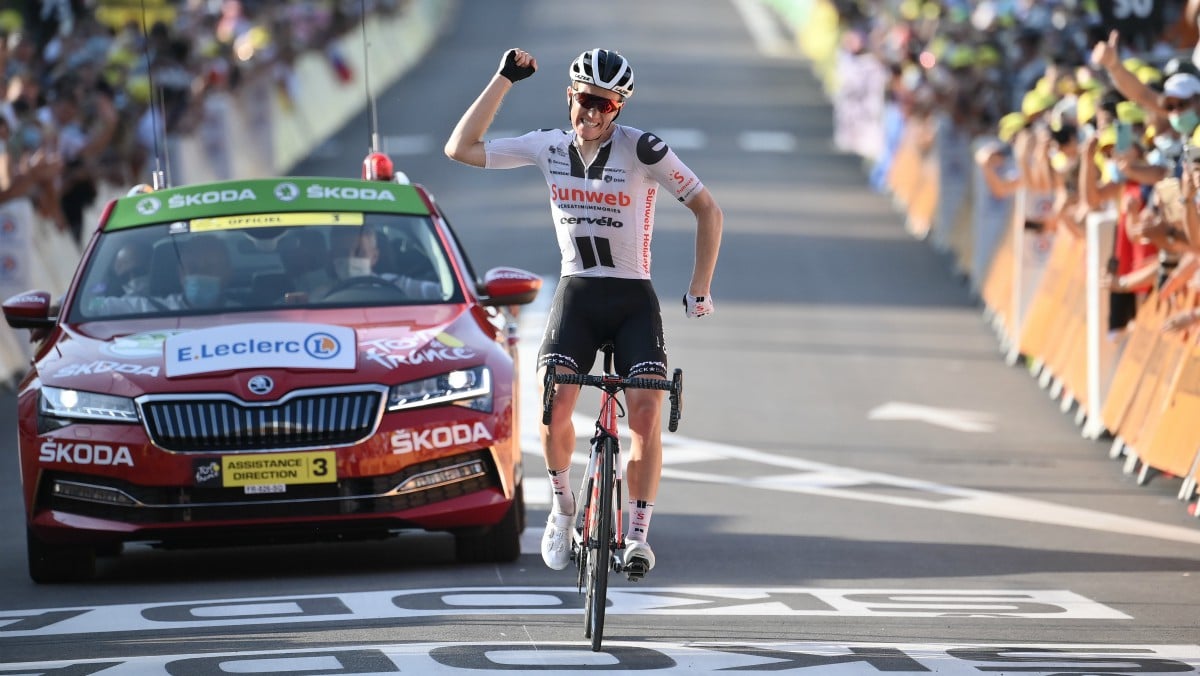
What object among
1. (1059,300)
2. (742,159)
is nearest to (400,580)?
(1059,300)

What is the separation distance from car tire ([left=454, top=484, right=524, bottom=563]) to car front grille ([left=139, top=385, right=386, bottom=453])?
0.83m

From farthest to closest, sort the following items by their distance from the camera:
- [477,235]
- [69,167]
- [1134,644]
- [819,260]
Answer: [477,235] < [819,260] < [69,167] < [1134,644]

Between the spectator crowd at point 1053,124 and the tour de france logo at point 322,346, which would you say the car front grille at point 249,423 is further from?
the spectator crowd at point 1053,124

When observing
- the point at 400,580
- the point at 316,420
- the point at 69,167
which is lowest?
the point at 400,580

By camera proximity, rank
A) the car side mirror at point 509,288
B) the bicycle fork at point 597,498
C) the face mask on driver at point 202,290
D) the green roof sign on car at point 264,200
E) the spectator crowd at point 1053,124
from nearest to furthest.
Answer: the bicycle fork at point 597,498 → the car side mirror at point 509,288 → the face mask on driver at point 202,290 → the green roof sign on car at point 264,200 → the spectator crowd at point 1053,124

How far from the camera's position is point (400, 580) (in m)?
10.5

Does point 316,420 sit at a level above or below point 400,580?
above

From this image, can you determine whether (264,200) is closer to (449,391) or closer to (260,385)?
(260,385)

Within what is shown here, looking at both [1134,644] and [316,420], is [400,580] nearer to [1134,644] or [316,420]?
[316,420]

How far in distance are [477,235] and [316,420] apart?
735 inches

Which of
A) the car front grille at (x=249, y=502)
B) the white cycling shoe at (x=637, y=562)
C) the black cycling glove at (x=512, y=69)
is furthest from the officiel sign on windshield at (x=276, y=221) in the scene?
the white cycling shoe at (x=637, y=562)

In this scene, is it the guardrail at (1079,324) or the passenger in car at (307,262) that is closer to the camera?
the passenger in car at (307,262)

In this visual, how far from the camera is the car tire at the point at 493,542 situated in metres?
10.8

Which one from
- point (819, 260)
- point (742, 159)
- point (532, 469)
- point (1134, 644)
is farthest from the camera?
point (742, 159)
